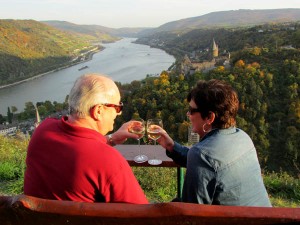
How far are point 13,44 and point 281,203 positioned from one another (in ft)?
216

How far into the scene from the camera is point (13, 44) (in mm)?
61156

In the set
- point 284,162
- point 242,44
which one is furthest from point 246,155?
point 242,44

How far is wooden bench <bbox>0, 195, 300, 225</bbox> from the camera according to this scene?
602 millimetres

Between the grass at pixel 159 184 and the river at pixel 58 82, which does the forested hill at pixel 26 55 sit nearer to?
the river at pixel 58 82

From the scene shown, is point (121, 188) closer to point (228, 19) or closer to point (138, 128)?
point (138, 128)

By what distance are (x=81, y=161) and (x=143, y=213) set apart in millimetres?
336

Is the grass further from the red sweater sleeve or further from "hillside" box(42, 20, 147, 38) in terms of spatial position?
"hillside" box(42, 20, 147, 38)

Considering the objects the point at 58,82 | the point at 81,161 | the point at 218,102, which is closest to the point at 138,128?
the point at 218,102

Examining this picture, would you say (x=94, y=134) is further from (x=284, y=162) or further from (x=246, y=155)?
Result: (x=284, y=162)

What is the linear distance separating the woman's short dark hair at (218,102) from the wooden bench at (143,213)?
67 centimetres

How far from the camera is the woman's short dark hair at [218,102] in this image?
127 centimetres

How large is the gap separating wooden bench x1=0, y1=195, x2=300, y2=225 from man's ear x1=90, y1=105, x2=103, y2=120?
487mm

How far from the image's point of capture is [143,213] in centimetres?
61

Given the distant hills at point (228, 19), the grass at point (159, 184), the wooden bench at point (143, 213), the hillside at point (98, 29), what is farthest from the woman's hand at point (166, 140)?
the hillside at point (98, 29)
